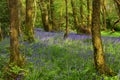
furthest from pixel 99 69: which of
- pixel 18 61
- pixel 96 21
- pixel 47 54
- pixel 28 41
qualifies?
pixel 28 41

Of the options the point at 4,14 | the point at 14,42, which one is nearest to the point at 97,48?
the point at 14,42

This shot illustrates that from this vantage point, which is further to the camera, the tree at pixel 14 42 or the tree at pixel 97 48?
the tree at pixel 14 42

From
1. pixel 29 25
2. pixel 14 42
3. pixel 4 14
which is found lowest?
pixel 14 42

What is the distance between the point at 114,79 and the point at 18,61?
3522 mm

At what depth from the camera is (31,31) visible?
17.1m

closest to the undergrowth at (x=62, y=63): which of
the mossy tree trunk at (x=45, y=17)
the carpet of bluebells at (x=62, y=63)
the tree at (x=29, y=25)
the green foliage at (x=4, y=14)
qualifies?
the carpet of bluebells at (x=62, y=63)

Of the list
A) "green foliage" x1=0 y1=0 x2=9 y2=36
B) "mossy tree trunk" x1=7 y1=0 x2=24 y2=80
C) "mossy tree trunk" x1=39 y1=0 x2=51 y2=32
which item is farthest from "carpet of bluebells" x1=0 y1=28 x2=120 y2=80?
"mossy tree trunk" x1=39 y1=0 x2=51 y2=32

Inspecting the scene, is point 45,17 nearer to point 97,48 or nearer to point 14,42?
point 14,42

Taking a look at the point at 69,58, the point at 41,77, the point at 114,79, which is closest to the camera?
the point at 114,79

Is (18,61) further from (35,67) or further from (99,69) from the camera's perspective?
(99,69)

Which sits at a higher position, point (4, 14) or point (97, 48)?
point (4, 14)

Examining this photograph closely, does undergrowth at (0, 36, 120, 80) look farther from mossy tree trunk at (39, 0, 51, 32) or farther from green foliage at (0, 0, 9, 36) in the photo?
mossy tree trunk at (39, 0, 51, 32)

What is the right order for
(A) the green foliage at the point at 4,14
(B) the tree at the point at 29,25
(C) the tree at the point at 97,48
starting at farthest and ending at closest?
1. (A) the green foliage at the point at 4,14
2. (B) the tree at the point at 29,25
3. (C) the tree at the point at 97,48

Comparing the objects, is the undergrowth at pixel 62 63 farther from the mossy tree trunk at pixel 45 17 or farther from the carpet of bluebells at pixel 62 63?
the mossy tree trunk at pixel 45 17
